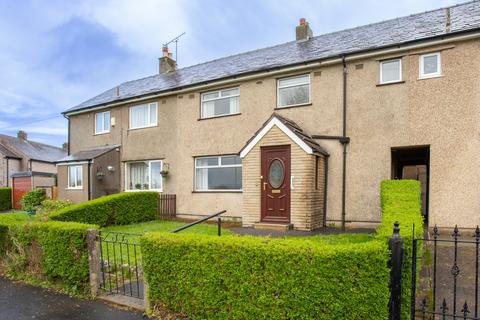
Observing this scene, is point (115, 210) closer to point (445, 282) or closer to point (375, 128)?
point (375, 128)

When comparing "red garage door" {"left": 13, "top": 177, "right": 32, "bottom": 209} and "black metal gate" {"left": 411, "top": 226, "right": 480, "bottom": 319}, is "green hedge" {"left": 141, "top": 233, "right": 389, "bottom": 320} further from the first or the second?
"red garage door" {"left": 13, "top": 177, "right": 32, "bottom": 209}

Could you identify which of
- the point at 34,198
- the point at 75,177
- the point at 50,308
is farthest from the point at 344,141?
the point at 34,198

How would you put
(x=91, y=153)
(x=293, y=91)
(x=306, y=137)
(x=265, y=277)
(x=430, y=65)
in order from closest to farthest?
(x=265, y=277)
(x=430, y=65)
(x=306, y=137)
(x=293, y=91)
(x=91, y=153)

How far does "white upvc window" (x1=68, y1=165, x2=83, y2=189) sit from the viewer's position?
50.6ft

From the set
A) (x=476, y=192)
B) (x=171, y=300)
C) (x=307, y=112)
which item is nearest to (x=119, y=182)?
(x=307, y=112)

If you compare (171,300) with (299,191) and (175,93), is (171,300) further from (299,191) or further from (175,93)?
(175,93)

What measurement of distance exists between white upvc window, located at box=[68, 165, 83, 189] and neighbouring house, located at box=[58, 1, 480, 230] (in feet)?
2.86

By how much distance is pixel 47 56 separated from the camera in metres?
15.9

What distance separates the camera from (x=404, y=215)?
552 centimetres

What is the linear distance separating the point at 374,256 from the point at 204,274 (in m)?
1.98

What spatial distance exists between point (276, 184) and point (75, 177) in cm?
1064

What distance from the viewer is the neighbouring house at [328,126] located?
345 inches

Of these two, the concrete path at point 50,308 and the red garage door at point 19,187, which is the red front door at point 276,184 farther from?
the red garage door at point 19,187

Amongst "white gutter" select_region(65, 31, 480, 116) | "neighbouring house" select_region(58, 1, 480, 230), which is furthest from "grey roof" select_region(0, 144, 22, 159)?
"white gutter" select_region(65, 31, 480, 116)
